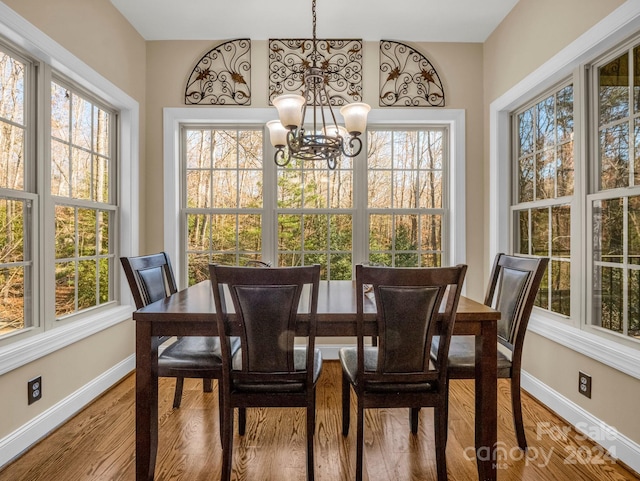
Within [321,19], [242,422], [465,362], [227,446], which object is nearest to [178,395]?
[242,422]

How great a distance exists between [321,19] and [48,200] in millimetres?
2423

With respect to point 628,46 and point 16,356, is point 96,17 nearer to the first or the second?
point 16,356

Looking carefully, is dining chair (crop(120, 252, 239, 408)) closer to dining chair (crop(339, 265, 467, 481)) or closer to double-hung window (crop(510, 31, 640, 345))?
dining chair (crop(339, 265, 467, 481))

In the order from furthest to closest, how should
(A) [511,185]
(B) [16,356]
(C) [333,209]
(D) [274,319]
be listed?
1. (C) [333,209]
2. (A) [511,185]
3. (B) [16,356]
4. (D) [274,319]

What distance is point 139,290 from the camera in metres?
2.04

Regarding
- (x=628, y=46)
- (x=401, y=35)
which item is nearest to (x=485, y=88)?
(x=401, y=35)

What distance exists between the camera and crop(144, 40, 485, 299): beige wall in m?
3.39

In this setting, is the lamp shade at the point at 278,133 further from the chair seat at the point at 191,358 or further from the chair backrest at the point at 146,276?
the chair seat at the point at 191,358

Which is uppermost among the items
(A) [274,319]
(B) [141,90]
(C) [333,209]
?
(B) [141,90]

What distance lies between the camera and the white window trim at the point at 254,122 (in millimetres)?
3395

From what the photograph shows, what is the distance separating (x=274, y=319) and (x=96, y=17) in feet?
8.55

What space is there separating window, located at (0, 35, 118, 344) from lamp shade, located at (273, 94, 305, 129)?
1.46 m

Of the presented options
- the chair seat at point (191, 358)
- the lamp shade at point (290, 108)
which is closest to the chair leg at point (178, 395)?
the chair seat at point (191, 358)

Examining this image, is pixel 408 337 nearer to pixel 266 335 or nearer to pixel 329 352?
pixel 266 335
